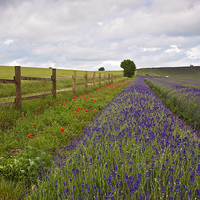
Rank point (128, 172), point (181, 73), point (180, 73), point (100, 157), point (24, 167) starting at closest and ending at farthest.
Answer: point (128, 172), point (100, 157), point (24, 167), point (181, 73), point (180, 73)

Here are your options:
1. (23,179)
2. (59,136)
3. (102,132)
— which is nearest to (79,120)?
(59,136)

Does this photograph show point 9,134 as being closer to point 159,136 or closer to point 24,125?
point 24,125

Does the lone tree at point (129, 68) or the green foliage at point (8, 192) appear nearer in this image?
the green foliage at point (8, 192)

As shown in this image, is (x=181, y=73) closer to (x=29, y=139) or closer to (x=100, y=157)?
(x=29, y=139)

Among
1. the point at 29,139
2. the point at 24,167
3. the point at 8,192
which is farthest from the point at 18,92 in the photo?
the point at 8,192

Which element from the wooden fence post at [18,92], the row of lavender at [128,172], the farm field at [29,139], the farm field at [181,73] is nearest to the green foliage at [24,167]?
the farm field at [29,139]

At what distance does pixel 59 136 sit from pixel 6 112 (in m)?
2.31

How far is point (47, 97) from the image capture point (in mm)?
8922

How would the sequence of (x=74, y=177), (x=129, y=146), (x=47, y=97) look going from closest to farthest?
(x=74, y=177)
(x=129, y=146)
(x=47, y=97)

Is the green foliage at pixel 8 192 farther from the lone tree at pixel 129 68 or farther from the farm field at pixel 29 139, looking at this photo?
the lone tree at pixel 129 68

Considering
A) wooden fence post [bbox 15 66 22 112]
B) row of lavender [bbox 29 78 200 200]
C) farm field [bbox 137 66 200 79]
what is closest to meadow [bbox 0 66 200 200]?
row of lavender [bbox 29 78 200 200]

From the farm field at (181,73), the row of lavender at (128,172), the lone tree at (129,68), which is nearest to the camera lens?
the row of lavender at (128,172)

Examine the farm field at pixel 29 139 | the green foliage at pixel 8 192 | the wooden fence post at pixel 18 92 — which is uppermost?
the wooden fence post at pixel 18 92

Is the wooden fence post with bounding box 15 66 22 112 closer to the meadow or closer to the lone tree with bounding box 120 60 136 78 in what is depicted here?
the meadow
